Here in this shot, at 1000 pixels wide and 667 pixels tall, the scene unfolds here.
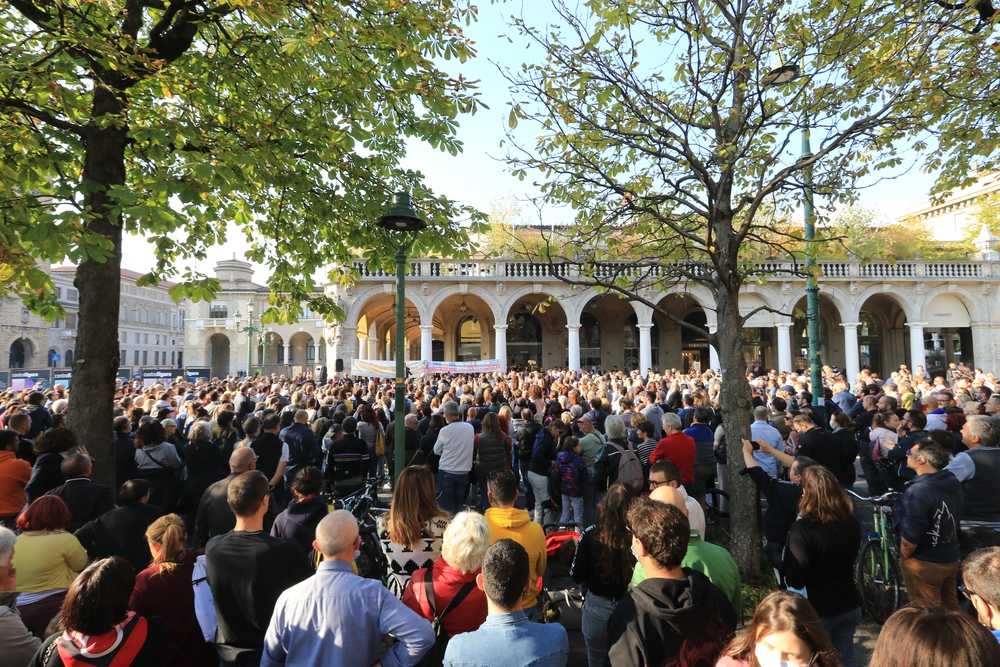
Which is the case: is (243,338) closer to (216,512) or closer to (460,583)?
(216,512)

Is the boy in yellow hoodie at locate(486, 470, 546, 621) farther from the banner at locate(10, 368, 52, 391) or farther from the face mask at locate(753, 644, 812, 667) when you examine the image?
the banner at locate(10, 368, 52, 391)

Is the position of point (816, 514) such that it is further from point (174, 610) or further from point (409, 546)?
point (174, 610)

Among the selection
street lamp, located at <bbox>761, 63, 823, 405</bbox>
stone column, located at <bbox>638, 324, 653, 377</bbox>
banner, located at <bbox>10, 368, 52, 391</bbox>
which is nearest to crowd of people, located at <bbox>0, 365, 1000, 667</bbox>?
street lamp, located at <bbox>761, 63, 823, 405</bbox>

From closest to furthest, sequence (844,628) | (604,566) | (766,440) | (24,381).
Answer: (604,566) → (844,628) → (766,440) → (24,381)

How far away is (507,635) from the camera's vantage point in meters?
2.27

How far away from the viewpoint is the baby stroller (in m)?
3.90

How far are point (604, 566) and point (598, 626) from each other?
40 centimetres

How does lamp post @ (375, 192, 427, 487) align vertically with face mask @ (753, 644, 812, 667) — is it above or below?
above

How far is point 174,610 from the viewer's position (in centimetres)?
298

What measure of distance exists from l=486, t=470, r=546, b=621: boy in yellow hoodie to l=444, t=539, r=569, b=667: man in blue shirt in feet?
3.75

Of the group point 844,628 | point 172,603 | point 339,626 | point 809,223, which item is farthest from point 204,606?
point 809,223

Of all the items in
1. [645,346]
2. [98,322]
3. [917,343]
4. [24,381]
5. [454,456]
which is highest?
[917,343]

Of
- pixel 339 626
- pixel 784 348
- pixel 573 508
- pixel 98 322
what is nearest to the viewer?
pixel 339 626

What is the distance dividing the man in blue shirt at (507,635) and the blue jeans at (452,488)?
561 centimetres
